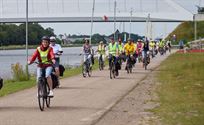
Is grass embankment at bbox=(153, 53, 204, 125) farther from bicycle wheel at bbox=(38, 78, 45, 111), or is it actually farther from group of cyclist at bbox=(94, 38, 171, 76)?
group of cyclist at bbox=(94, 38, 171, 76)

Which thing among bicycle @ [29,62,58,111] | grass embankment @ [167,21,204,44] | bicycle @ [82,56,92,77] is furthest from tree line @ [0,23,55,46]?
bicycle @ [29,62,58,111]

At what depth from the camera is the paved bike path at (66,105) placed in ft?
42.8

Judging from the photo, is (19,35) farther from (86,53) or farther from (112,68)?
(112,68)

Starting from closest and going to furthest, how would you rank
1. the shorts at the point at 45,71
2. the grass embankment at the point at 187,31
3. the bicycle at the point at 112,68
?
the shorts at the point at 45,71
the bicycle at the point at 112,68
the grass embankment at the point at 187,31

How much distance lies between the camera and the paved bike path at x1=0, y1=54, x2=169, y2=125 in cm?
1303

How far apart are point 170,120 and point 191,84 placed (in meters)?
10.5

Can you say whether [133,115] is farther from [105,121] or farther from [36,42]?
[36,42]

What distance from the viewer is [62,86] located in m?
22.8

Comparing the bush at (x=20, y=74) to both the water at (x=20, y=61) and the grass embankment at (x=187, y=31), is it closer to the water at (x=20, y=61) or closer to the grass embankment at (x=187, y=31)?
the water at (x=20, y=61)

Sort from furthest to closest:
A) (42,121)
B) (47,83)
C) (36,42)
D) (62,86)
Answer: (36,42), (62,86), (47,83), (42,121)

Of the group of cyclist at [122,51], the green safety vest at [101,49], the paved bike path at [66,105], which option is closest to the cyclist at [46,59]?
the paved bike path at [66,105]

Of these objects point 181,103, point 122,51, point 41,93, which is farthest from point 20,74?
point 41,93

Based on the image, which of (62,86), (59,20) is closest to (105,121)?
(62,86)

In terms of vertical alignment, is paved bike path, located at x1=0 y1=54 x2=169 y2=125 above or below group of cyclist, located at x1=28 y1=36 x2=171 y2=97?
below
